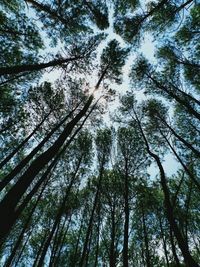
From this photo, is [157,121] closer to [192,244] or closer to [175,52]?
[175,52]

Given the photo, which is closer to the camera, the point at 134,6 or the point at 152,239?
the point at 134,6

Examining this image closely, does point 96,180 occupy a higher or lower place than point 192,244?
higher

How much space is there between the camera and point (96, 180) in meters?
19.0

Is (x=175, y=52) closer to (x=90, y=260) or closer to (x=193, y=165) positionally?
(x=193, y=165)

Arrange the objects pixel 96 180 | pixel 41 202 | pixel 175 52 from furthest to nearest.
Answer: pixel 41 202 → pixel 96 180 → pixel 175 52

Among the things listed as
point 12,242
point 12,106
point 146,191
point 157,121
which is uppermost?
point 157,121

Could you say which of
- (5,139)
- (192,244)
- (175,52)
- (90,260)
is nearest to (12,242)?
(90,260)

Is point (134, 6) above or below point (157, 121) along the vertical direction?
below

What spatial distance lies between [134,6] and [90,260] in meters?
30.0

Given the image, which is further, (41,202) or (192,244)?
(41,202)

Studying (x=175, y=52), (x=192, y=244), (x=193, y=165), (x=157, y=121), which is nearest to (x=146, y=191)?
(x=193, y=165)

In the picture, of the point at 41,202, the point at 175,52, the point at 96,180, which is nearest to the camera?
the point at 175,52

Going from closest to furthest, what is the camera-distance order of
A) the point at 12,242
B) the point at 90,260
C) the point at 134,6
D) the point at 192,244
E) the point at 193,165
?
the point at 134,6 → the point at 193,165 → the point at 192,244 → the point at 12,242 → the point at 90,260

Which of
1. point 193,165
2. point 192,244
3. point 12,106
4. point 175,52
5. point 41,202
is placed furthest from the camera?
point 41,202
